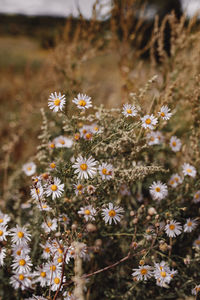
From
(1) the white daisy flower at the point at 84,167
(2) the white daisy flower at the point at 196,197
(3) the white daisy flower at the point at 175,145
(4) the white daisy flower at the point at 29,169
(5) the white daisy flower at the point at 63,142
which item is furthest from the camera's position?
(4) the white daisy flower at the point at 29,169

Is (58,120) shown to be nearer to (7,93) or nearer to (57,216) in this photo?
(57,216)

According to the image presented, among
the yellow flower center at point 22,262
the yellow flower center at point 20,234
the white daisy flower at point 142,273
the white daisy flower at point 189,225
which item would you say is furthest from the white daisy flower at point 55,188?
the white daisy flower at point 189,225

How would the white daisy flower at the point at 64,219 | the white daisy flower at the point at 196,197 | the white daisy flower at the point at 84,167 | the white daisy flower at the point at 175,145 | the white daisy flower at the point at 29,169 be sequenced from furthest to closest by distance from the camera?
the white daisy flower at the point at 29,169, the white daisy flower at the point at 175,145, the white daisy flower at the point at 196,197, the white daisy flower at the point at 64,219, the white daisy flower at the point at 84,167

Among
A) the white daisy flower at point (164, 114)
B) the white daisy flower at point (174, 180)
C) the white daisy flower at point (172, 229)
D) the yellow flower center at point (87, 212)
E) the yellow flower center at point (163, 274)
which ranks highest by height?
the white daisy flower at point (164, 114)

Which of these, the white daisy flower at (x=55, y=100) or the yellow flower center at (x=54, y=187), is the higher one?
the white daisy flower at (x=55, y=100)

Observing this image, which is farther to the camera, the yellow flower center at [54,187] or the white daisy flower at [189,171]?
the white daisy flower at [189,171]

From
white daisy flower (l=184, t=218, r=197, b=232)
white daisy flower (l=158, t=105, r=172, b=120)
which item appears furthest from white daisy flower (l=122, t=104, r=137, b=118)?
white daisy flower (l=184, t=218, r=197, b=232)

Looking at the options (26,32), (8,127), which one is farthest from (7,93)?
(26,32)

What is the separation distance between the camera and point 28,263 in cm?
113

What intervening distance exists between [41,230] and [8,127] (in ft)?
9.18

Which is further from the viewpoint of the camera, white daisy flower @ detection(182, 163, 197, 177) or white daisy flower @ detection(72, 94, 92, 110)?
white daisy flower @ detection(182, 163, 197, 177)

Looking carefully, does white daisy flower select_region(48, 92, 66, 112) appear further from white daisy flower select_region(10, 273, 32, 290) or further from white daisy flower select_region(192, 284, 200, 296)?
white daisy flower select_region(192, 284, 200, 296)

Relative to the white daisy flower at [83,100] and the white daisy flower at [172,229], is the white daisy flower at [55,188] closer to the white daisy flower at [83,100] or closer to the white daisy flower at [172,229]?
the white daisy flower at [83,100]

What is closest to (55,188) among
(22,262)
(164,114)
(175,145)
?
(22,262)
